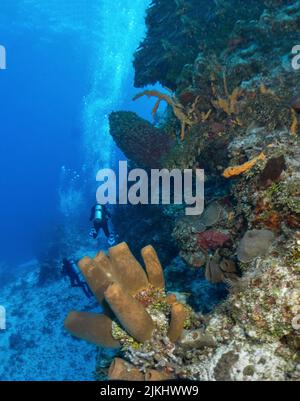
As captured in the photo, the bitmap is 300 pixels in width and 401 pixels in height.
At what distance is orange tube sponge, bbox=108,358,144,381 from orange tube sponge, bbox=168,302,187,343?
1.57ft

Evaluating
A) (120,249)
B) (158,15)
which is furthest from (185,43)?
(120,249)

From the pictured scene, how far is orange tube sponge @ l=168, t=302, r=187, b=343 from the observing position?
3410 millimetres

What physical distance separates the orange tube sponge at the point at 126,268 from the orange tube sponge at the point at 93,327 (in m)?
0.46

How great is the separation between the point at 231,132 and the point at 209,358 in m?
4.34

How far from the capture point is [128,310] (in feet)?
10.6

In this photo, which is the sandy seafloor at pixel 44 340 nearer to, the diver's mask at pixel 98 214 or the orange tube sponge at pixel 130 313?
the diver's mask at pixel 98 214

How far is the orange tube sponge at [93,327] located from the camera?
3.70 metres

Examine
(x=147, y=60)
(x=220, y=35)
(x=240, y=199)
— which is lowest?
(x=240, y=199)

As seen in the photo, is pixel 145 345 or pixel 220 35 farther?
pixel 220 35

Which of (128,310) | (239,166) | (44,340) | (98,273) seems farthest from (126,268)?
(44,340)

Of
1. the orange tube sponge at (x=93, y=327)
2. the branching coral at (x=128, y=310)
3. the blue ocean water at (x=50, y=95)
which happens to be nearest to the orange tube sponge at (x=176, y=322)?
the branching coral at (x=128, y=310)

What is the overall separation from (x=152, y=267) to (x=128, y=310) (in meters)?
0.65

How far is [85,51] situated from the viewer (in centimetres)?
5053
